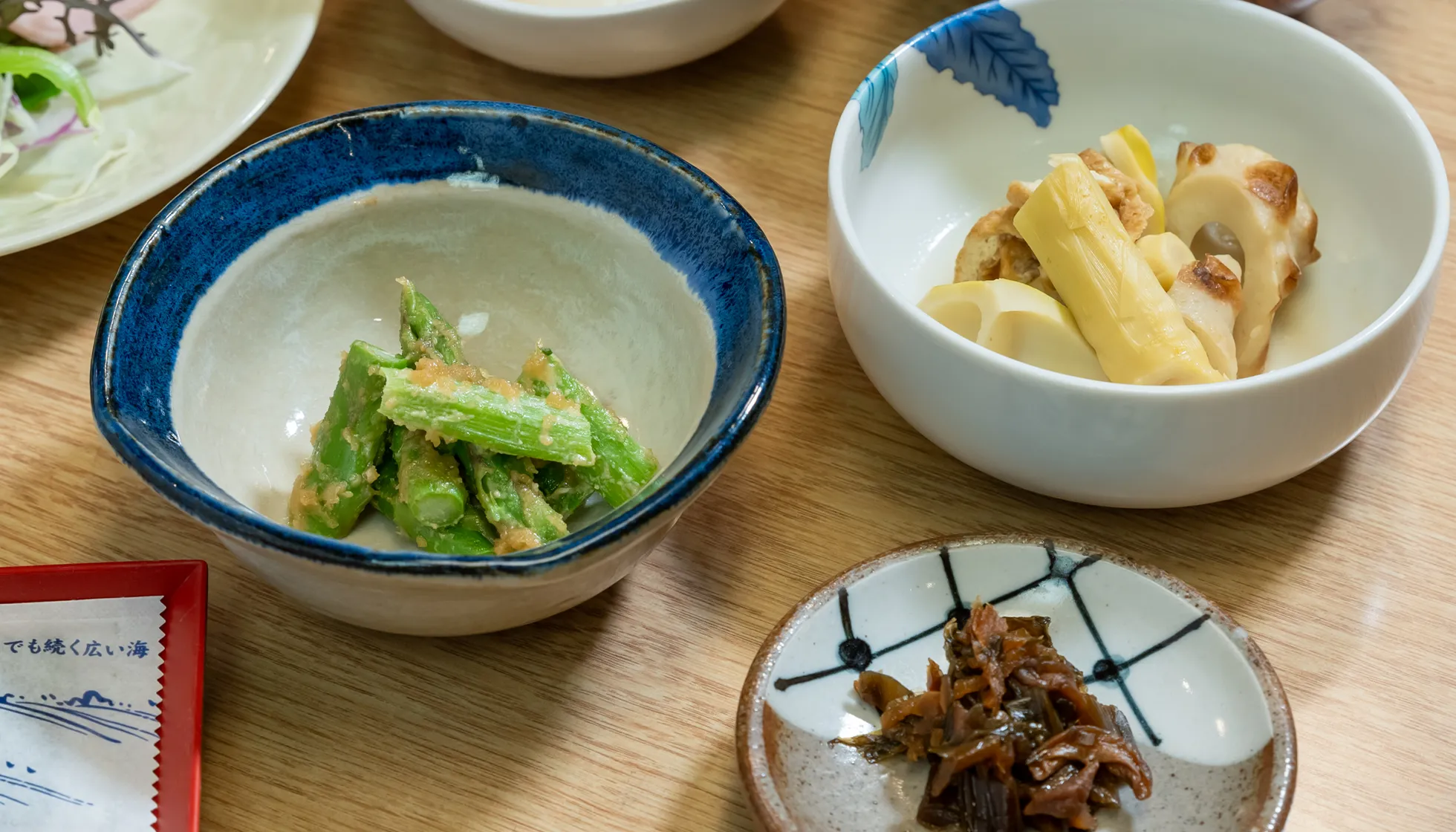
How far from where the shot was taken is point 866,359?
1065 mm

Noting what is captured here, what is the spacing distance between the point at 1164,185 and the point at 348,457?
888mm

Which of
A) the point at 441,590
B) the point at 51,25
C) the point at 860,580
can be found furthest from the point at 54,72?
the point at 860,580

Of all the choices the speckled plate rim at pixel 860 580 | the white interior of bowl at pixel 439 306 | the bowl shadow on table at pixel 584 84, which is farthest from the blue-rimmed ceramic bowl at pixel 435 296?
the bowl shadow on table at pixel 584 84

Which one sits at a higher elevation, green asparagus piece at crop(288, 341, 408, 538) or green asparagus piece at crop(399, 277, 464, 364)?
green asparagus piece at crop(399, 277, 464, 364)

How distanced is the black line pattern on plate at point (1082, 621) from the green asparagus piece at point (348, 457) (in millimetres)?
385

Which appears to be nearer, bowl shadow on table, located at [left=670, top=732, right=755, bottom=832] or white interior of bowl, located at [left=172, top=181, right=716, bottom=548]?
bowl shadow on table, located at [left=670, top=732, right=755, bottom=832]

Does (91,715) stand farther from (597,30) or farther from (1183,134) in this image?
(1183,134)

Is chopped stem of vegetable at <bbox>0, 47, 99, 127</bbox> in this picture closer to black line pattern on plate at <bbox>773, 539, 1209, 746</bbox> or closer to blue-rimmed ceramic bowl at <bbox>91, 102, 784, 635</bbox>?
blue-rimmed ceramic bowl at <bbox>91, 102, 784, 635</bbox>

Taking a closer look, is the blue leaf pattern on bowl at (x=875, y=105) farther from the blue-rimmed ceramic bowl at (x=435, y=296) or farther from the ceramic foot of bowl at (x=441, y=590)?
the ceramic foot of bowl at (x=441, y=590)

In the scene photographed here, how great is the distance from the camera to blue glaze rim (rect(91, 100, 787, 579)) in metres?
0.78

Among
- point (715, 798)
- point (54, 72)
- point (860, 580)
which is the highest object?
point (54, 72)

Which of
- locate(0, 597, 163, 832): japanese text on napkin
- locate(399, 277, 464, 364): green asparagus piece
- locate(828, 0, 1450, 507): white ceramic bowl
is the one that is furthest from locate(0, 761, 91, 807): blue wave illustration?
locate(828, 0, 1450, 507): white ceramic bowl

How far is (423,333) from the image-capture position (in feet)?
3.48

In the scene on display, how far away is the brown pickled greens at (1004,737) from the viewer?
81cm
